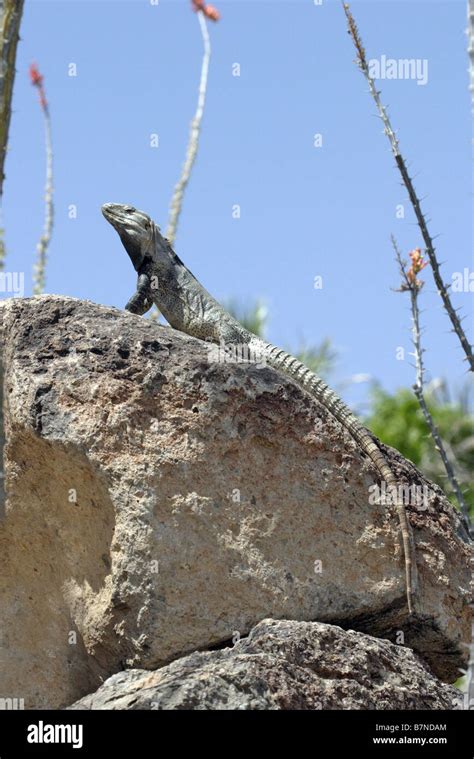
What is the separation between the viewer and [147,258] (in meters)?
8.50

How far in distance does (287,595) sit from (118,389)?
144 centimetres

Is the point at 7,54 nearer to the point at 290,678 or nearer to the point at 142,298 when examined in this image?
the point at 142,298

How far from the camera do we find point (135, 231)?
27.8ft

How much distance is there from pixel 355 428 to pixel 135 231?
2678 millimetres

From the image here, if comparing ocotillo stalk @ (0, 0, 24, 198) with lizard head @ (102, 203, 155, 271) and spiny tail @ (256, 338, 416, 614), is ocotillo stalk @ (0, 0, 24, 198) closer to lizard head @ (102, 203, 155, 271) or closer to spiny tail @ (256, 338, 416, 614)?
lizard head @ (102, 203, 155, 271)

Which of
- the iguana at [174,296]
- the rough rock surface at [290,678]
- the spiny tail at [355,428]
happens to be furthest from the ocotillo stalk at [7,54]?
the rough rock surface at [290,678]

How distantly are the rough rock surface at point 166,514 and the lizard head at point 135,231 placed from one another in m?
1.84

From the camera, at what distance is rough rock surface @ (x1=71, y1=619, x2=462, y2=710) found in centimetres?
530

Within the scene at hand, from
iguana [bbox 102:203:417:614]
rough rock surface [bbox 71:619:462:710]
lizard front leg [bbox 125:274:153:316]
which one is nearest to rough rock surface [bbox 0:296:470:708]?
rough rock surface [bbox 71:619:462:710]

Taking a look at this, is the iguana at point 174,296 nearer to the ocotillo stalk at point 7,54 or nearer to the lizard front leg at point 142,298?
the lizard front leg at point 142,298

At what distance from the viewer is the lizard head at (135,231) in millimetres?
8477

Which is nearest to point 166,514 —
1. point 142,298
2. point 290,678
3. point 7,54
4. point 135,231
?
point 290,678

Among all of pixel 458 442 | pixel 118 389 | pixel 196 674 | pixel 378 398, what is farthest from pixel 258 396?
pixel 378 398
